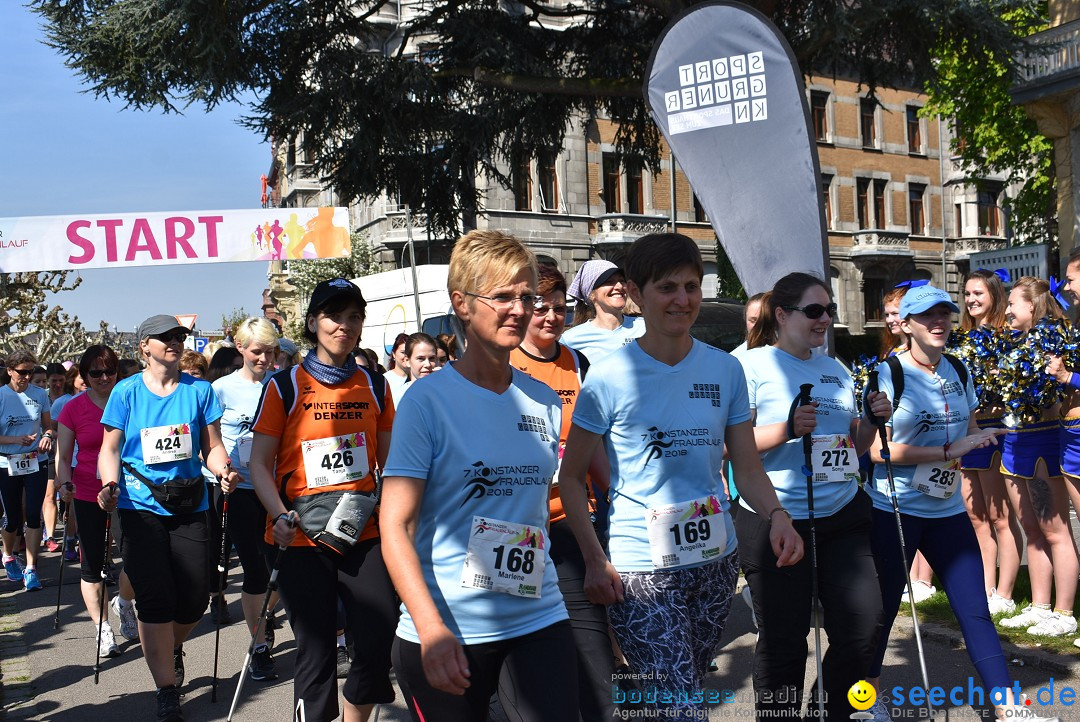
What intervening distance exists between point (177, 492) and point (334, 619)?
1.67 meters

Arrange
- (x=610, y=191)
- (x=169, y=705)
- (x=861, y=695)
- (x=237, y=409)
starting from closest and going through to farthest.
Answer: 1. (x=861, y=695)
2. (x=169, y=705)
3. (x=237, y=409)
4. (x=610, y=191)

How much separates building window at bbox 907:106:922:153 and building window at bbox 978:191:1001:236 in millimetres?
3807

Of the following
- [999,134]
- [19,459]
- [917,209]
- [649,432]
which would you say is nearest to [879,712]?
[649,432]

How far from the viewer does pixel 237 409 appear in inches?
280

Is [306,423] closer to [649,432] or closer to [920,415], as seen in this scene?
[649,432]

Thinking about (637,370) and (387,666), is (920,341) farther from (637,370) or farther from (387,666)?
(387,666)

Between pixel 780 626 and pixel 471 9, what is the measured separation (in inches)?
439

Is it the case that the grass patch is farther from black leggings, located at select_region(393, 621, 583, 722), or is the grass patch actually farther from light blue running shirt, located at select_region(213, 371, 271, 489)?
light blue running shirt, located at select_region(213, 371, 271, 489)

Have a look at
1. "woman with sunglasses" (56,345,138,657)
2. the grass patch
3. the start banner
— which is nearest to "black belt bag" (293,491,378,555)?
"woman with sunglasses" (56,345,138,657)

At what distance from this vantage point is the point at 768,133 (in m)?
7.55

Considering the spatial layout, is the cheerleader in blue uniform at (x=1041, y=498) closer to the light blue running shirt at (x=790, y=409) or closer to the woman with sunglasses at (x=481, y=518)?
the light blue running shirt at (x=790, y=409)

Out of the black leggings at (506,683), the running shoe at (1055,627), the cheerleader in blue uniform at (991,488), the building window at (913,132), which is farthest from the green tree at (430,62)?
the building window at (913,132)

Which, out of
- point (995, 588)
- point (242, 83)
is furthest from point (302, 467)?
point (242, 83)

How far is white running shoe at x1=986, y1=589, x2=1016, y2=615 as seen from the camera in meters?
6.48
